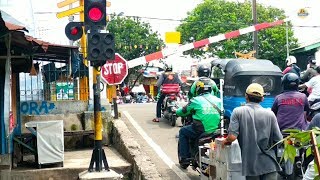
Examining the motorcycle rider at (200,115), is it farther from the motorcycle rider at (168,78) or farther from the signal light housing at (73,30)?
the motorcycle rider at (168,78)

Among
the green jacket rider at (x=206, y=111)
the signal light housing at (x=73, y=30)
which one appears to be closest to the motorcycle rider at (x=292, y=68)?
the green jacket rider at (x=206, y=111)

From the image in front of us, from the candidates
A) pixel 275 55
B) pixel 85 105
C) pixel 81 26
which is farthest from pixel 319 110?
pixel 275 55

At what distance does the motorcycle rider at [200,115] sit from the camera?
8.11 m

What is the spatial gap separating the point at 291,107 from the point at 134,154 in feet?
10.5

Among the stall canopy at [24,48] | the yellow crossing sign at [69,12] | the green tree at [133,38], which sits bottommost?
the stall canopy at [24,48]

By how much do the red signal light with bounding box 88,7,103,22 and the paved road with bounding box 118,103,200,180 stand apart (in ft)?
9.53

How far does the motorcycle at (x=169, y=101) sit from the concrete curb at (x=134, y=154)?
1727 millimetres

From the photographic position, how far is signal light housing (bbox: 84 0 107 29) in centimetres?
860

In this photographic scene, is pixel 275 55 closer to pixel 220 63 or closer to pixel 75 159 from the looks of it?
pixel 220 63

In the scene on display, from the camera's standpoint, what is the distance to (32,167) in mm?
10523

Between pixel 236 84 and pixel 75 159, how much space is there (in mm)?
4258

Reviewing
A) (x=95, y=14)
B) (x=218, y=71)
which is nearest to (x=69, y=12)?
(x=218, y=71)

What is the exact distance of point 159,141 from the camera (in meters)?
12.3

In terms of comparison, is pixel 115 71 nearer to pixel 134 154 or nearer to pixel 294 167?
pixel 134 154
